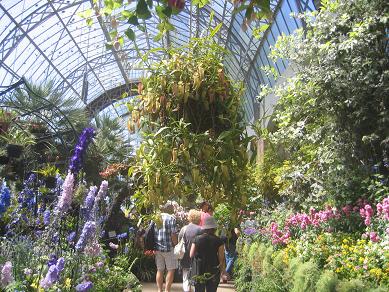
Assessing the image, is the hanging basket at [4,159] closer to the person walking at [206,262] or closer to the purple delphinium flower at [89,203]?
the purple delphinium flower at [89,203]

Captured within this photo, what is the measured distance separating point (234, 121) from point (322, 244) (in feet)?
7.33

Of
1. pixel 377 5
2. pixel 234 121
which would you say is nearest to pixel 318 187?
pixel 377 5

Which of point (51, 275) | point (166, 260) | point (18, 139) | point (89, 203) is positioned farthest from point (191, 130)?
point (18, 139)

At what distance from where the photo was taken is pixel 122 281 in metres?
4.32

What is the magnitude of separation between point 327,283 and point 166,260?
290 centimetres

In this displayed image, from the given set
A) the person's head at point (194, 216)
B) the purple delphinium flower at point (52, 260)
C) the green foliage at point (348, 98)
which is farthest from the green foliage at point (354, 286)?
the person's head at point (194, 216)

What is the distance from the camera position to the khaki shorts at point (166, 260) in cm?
590

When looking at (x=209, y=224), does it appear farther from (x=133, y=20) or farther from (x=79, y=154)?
(x=133, y=20)

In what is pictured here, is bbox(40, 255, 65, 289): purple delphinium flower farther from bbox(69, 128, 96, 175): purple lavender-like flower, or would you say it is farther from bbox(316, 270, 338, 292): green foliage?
bbox(316, 270, 338, 292): green foliage

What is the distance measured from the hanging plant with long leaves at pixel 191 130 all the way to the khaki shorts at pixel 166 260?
10.8 ft

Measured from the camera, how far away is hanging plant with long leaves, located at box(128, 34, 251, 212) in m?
2.56

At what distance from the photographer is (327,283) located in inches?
131

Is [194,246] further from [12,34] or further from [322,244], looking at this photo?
[12,34]

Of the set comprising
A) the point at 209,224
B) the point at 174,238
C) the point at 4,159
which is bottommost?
the point at 209,224
